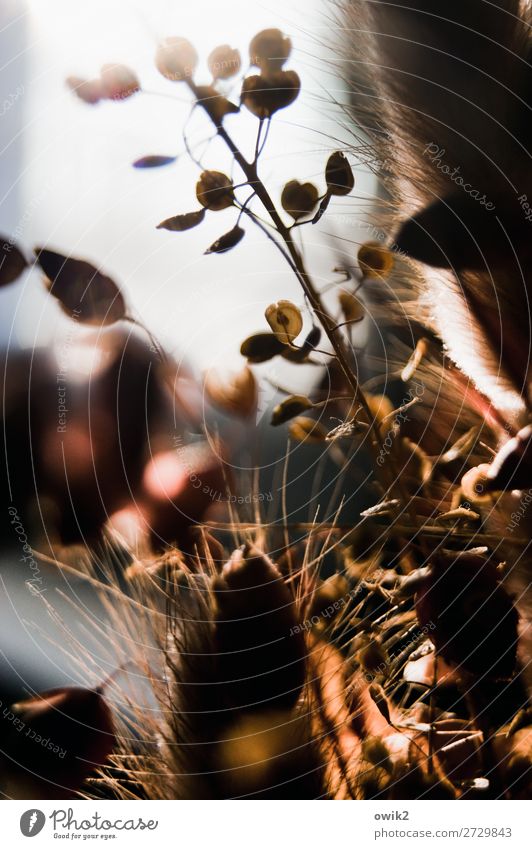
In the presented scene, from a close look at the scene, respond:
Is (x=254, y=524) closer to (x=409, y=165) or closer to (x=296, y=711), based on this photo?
(x=296, y=711)

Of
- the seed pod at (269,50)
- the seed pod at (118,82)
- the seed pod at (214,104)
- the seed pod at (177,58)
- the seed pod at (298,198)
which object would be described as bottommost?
the seed pod at (298,198)

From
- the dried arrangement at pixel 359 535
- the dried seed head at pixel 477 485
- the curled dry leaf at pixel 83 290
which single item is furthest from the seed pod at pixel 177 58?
the dried seed head at pixel 477 485

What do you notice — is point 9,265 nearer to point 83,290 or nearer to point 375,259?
point 83,290

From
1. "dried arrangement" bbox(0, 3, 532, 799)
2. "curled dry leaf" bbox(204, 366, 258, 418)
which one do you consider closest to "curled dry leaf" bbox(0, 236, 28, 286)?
"dried arrangement" bbox(0, 3, 532, 799)

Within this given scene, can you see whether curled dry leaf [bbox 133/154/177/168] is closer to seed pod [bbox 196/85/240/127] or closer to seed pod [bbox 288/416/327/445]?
seed pod [bbox 196/85/240/127]

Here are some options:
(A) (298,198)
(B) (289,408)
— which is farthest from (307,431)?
(A) (298,198)

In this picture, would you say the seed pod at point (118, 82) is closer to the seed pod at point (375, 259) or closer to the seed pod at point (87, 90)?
the seed pod at point (87, 90)
